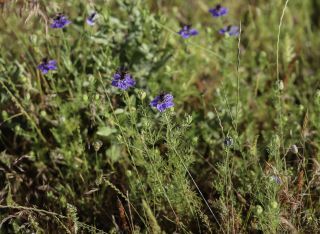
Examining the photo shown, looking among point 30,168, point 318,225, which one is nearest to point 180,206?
point 318,225

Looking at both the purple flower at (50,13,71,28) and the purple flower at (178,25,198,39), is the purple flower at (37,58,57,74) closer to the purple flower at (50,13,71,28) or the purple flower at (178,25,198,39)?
the purple flower at (50,13,71,28)

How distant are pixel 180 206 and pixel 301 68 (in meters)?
2.02

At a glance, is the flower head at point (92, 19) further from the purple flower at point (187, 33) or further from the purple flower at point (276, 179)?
the purple flower at point (276, 179)

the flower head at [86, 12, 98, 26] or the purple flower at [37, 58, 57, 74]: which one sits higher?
the flower head at [86, 12, 98, 26]

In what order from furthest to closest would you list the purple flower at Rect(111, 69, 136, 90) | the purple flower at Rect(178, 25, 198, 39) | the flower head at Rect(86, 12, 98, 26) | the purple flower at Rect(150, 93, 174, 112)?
the purple flower at Rect(178, 25, 198, 39) < the flower head at Rect(86, 12, 98, 26) < the purple flower at Rect(111, 69, 136, 90) < the purple flower at Rect(150, 93, 174, 112)

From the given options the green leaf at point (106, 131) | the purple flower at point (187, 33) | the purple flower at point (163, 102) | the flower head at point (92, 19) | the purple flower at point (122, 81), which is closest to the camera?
the purple flower at point (163, 102)

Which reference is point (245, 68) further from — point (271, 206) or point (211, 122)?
point (271, 206)

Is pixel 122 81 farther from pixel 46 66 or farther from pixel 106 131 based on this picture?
pixel 46 66

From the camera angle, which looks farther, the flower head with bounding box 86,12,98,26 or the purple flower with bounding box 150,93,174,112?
the flower head with bounding box 86,12,98,26

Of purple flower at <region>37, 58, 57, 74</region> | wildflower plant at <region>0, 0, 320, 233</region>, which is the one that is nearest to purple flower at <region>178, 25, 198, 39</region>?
wildflower plant at <region>0, 0, 320, 233</region>

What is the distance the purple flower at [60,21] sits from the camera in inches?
113

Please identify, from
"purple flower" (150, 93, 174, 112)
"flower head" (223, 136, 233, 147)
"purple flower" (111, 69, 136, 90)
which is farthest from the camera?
"purple flower" (111, 69, 136, 90)

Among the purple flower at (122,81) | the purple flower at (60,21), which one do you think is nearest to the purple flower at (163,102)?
the purple flower at (122,81)

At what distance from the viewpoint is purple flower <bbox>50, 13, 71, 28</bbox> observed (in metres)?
2.88
